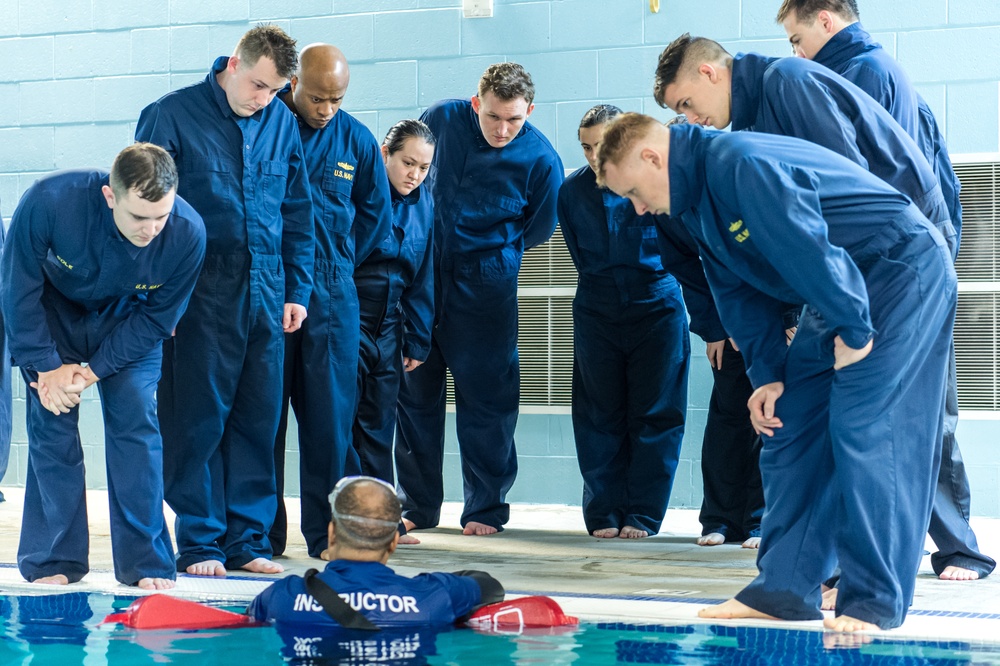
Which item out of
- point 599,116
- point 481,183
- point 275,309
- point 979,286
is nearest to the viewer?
point 275,309

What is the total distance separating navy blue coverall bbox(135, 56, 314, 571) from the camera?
3748mm

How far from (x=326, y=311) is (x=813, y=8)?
1836 millimetres

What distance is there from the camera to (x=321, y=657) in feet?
7.94

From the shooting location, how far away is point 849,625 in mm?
2576

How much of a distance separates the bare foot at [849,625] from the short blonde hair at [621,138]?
1.10 meters

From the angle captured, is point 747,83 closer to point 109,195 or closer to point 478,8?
point 109,195

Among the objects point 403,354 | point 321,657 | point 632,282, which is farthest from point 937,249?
point 403,354

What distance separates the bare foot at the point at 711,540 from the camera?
4418 mm

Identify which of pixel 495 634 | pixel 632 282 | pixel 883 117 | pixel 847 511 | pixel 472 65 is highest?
pixel 472 65

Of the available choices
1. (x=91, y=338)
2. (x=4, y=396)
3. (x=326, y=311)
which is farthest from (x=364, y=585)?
(x=4, y=396)

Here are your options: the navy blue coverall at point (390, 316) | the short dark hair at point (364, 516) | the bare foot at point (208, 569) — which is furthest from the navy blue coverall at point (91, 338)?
the navy blue coverall at point (390, 316)

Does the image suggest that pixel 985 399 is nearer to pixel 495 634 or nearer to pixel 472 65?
pixel 472 65

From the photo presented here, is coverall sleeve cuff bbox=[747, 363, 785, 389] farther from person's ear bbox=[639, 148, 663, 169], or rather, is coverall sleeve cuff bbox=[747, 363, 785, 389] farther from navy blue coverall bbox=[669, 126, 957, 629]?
person's ear bbox=[639, 148, 663, 169]

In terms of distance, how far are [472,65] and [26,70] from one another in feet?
7.91
